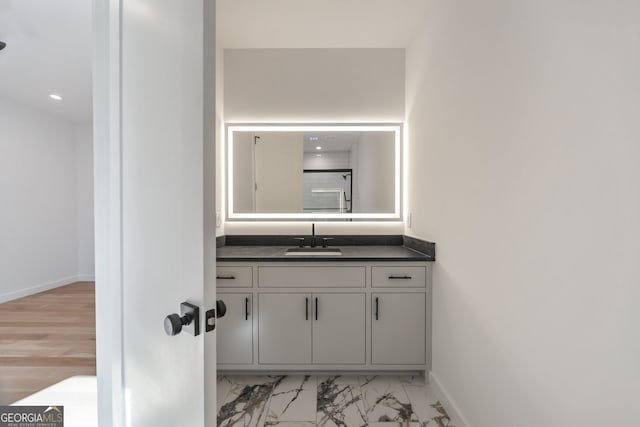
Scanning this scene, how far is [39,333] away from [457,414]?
361cm

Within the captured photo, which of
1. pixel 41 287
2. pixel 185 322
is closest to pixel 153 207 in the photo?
pixel 185 322

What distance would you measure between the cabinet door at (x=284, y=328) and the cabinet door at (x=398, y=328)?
492 mm

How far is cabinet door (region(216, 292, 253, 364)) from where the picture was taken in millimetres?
2018

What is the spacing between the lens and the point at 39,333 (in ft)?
8.70

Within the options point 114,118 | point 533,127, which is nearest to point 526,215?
point 533,127

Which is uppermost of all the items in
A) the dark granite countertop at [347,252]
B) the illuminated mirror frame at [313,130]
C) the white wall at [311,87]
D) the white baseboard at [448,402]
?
the white wall at [311,87]

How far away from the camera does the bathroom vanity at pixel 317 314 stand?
2010 mm

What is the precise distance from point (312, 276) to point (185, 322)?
144 cm

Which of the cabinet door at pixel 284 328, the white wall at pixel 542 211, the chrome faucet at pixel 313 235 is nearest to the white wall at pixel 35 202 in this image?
the cabinet door at pixel 284 328

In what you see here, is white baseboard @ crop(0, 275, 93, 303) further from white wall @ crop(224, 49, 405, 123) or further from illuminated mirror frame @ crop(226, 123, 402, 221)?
white wall @ crop(224, 49, 405, 123)

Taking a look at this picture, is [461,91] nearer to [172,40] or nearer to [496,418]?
[172,40]

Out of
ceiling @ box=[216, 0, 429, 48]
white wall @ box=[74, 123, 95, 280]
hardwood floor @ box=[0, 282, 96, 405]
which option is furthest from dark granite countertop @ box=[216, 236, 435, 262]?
white wall @ box=[74, 123, 95, 280]

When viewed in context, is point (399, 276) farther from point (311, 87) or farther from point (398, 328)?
point (311, 87)

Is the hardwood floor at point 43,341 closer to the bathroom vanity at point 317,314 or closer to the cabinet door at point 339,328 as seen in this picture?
the bathroom vanity at point 317,314
